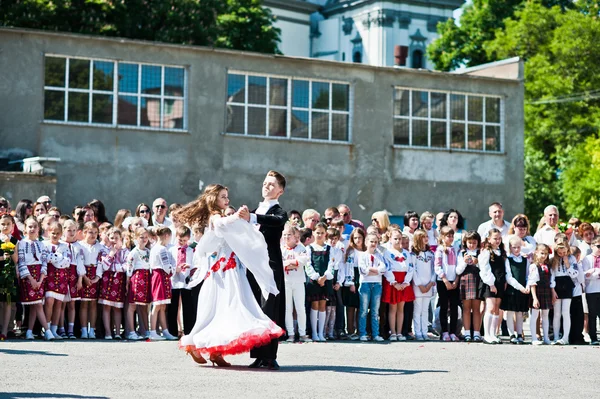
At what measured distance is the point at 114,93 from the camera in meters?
29.7

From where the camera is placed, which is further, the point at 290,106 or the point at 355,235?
the point at 290,106

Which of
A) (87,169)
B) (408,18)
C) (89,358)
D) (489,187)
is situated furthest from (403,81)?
(408,18)

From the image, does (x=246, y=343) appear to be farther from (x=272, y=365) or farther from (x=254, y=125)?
(x=254, y=125)

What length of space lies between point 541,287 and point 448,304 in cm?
145

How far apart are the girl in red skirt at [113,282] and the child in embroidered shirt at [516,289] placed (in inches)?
223

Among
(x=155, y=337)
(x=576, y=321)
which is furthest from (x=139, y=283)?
(x=576, y=321)

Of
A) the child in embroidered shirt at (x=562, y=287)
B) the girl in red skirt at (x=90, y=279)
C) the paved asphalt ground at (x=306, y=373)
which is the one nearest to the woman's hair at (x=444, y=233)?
the child in embroidered shirt at (x=562, y=287)

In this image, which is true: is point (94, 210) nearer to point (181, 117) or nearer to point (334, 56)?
point (181, 117)

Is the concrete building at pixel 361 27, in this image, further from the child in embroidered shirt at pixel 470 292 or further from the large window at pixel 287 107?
the child in embroidered shirt at pixel 470 292

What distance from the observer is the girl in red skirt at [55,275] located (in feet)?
48.9

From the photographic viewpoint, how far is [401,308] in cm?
1666

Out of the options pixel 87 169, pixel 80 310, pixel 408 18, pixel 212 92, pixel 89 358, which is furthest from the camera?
pixel 408 18

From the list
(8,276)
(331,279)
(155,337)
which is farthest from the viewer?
(331,279)

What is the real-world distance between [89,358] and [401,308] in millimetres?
6020
